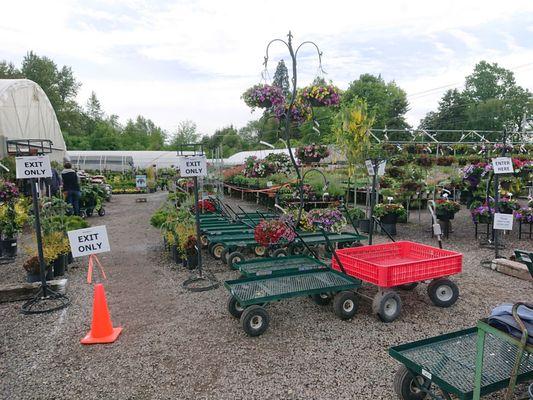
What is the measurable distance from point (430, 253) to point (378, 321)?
143cm

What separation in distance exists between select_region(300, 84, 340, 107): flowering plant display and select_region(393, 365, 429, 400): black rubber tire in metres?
3.76

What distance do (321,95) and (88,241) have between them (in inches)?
139

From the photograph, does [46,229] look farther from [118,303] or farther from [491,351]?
[491,351]

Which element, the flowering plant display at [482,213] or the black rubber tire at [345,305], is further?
the flowering plant display at [482,213]

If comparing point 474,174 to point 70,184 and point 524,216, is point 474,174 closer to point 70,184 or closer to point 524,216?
point 524,216

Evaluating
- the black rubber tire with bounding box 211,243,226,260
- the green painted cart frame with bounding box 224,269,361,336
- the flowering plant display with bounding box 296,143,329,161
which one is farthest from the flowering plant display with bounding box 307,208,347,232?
the flowering plant display with bounding box 296,143,329,161

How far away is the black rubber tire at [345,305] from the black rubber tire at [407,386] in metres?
1.37

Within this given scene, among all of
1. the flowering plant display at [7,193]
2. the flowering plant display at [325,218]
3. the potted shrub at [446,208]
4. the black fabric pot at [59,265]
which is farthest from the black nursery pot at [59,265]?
the potted shrub at [446,208]

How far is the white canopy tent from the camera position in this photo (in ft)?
48.2

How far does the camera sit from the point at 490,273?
575cm

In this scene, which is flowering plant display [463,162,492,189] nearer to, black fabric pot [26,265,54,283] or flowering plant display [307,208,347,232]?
flowering plant display [307,208,347,232]

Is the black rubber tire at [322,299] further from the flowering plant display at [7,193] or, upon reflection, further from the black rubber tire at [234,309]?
the flowering plant display at [7,193]

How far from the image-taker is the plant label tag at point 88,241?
13.6 ft

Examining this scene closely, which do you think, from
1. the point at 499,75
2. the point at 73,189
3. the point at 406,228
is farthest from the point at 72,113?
the point at 499,75
